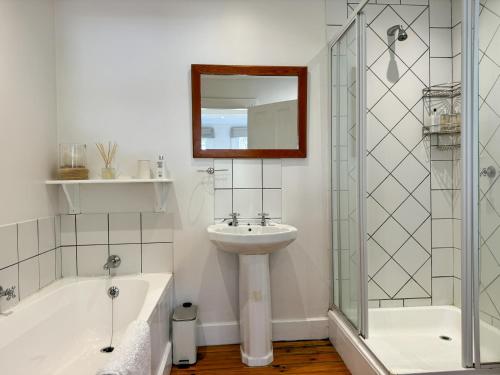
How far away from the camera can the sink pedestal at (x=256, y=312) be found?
6.37 feet

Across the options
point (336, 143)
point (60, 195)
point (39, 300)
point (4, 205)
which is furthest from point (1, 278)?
point (336, 143)

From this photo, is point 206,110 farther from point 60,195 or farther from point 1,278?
point 1,278

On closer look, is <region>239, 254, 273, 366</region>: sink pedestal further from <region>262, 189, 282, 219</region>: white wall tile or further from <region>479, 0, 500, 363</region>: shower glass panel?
<region>479, 0, 500, 363</region>: shower glass panel

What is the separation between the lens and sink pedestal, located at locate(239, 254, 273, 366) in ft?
6.37

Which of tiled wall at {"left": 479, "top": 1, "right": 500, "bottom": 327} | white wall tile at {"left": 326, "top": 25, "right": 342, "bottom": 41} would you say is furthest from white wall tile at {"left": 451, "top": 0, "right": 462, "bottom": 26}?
tiled wall at {"left": 479, "top": 1, "right": 500, "bottom": 327}

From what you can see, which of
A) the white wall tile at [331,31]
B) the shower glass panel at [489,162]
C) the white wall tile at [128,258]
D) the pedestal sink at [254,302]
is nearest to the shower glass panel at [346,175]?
the white wall tile at [331,31]

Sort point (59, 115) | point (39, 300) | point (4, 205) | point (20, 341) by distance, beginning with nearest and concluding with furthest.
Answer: point (20, 341), point (4, 205), point (39, 300), point (59, 115)

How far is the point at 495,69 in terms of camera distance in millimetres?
1304

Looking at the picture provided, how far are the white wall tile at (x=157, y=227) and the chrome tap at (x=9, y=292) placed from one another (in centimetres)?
74

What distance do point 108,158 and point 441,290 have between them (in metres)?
2.43

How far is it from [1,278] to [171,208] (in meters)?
0.96

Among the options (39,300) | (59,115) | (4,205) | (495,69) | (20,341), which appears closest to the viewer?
(495,69)

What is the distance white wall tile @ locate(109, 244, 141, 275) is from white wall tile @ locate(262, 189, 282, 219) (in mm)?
890

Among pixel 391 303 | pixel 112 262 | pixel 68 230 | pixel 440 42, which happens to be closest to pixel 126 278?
pixel 112 262
